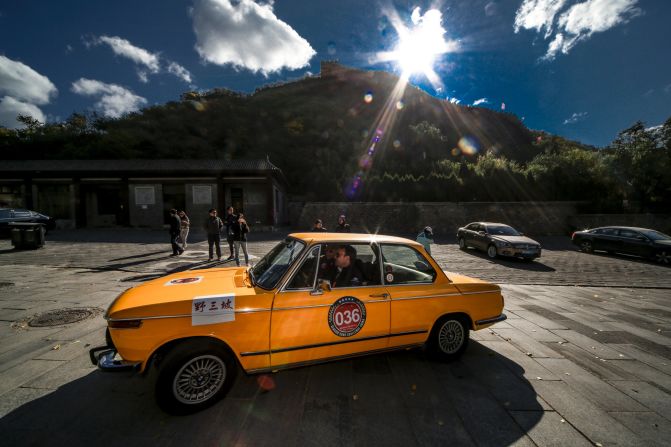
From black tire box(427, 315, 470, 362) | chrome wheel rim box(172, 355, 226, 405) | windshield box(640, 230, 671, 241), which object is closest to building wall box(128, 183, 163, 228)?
chrome wheel rim box(172, 355, 226, 405)

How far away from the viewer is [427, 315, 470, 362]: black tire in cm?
348

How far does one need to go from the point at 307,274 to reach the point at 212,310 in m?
1.02

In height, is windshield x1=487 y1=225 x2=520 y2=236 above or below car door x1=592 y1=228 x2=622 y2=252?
above

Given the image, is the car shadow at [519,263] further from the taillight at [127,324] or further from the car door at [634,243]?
the taillight at [127,324]

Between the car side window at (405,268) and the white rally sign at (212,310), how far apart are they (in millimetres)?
1804

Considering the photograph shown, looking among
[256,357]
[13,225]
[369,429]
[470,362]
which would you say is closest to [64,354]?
[256,357]

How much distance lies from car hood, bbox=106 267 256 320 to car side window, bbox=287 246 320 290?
46 cm

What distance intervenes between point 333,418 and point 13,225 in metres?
16.9

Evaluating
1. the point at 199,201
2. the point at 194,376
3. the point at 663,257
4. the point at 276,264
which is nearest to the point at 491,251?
the point at 663,257

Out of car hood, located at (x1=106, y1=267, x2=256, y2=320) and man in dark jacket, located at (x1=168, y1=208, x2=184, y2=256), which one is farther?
man in dark jacket, located at (x1=168, y1=208, x2=184, y2=256)

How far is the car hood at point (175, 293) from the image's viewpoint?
2424 millimetres

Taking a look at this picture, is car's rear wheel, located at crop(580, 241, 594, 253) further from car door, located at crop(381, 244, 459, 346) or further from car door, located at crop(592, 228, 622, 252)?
car door, located at crop(381, 244, 459, 346)

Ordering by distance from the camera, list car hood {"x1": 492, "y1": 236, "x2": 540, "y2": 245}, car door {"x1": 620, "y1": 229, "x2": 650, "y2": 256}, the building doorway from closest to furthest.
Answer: car hood {"x1": 492, "y1": 236, "x2": 540, "y2": 245}
car door {"x1": 620, "y1": 229, "x2": 650, "y2": 256}
the building doorway

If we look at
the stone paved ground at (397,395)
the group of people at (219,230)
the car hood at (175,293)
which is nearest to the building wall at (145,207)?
the group of people at (219,230)
